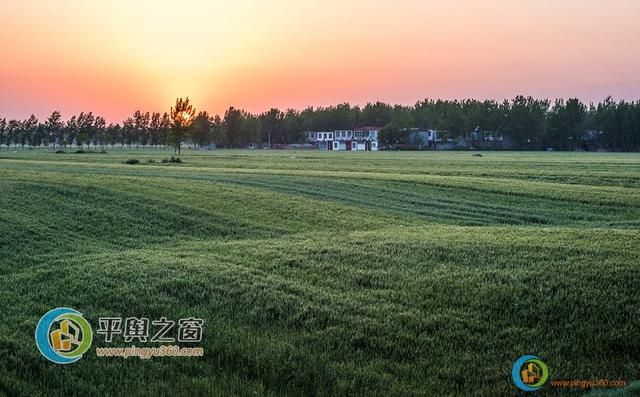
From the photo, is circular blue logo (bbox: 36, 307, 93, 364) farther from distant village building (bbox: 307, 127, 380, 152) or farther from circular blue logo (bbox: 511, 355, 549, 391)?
distant village building (bbox: 307, 127, 380, 152)

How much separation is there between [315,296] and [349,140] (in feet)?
454

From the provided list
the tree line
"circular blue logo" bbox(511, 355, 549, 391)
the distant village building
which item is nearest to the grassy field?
"circular blue logo" bbox(511, 355, 549, 391)

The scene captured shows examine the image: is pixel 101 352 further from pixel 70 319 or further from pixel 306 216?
pixel 306 216

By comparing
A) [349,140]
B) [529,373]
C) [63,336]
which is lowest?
[529,373]

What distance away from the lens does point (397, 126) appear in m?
132

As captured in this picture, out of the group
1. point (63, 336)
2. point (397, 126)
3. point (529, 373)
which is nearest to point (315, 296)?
point (529, 373)

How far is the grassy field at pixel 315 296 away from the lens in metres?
5.52

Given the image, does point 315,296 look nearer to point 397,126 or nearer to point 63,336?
point 63,336

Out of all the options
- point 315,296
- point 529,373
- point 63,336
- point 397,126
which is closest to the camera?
point 529,373

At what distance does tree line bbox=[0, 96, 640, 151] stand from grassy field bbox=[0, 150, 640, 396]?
8592 cm

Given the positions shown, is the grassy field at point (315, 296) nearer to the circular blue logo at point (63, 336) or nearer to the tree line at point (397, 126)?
the circular blue logo at point (63, 336)

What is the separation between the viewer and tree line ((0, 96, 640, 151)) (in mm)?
122688

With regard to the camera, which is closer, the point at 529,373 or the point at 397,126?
the point at 529,373

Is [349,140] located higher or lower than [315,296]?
higher
